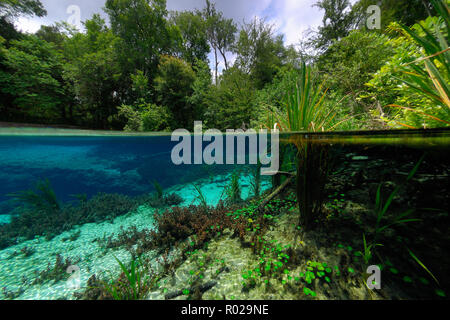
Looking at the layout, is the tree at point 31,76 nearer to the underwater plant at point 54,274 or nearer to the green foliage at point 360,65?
the underwater plant at point 54,274

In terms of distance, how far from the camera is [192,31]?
805 inches

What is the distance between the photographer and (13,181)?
12.1m

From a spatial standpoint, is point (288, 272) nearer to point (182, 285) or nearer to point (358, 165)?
point (182, 285)

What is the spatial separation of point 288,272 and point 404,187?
221 centimetres

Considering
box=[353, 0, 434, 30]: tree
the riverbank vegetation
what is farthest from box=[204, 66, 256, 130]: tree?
box=[353, 0, 434, 30]: tree

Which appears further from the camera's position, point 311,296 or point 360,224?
point 360,224

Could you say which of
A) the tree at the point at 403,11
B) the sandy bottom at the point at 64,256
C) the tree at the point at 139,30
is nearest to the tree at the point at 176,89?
the tree at the point at 139,30

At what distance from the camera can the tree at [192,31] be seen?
66.5ft

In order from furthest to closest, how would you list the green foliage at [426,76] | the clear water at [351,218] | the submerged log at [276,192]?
the submerged log at [276,192], the clear water at [351,218], the green foliage at [426,76]

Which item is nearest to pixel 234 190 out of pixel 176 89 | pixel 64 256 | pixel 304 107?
pixel 304 107

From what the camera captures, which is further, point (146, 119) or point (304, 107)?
point (146, 119)

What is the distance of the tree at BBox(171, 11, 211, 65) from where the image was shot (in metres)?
20.3

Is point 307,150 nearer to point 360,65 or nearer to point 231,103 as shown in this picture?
point 360,65
